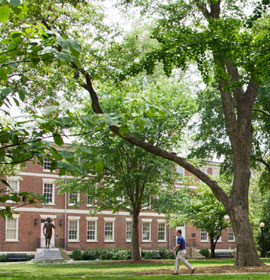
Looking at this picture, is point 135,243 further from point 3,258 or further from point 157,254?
point 157,254

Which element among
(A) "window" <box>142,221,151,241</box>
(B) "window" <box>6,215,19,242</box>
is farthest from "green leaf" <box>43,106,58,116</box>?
(A) "window" <box>142,221,151,241</box>

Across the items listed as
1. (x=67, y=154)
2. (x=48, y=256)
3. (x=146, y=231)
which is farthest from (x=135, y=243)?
(x=67, y=154)

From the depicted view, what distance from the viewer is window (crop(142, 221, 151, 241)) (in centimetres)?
4729

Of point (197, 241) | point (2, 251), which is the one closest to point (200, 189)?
point (197, 241)

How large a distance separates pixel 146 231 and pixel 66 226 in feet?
30.4

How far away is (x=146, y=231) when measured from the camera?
156 feet

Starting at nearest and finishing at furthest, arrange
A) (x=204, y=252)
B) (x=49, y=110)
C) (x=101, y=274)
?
(x=49, y=110) → (x=101, y=274) → (x=204, y=252)

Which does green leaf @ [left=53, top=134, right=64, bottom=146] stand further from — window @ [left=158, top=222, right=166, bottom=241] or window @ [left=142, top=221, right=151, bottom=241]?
window @ [left=158, top=222, right=166, bottom=241]

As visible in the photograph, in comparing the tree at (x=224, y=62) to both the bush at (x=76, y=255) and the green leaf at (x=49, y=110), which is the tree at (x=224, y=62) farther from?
the bush at (x=76, y=255)

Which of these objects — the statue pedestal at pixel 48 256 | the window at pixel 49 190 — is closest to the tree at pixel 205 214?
the statue pedestal at pixel 48 256

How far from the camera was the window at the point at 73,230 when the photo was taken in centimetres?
4275

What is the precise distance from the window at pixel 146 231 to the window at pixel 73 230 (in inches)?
298

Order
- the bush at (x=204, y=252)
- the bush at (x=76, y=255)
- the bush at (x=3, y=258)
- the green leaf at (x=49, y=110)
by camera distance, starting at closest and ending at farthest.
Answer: the green leaf at (x=49, y=110)
the bush at (x=3, y=258)
the bush at (x=76, y=255)
the bush at (x=204, y=252)

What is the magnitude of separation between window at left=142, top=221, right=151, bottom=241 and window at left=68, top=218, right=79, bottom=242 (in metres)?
7.58
